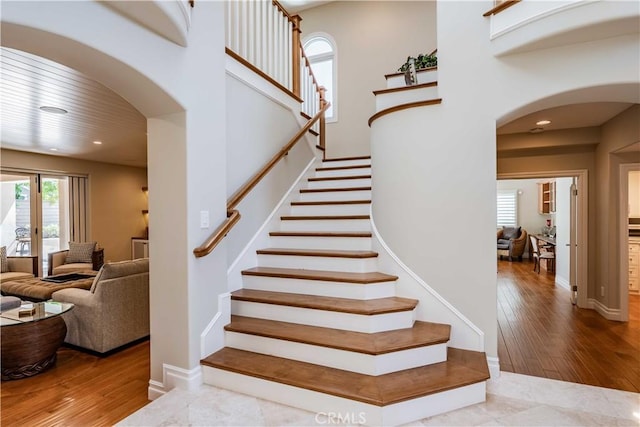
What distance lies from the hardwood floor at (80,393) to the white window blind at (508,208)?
9837mm

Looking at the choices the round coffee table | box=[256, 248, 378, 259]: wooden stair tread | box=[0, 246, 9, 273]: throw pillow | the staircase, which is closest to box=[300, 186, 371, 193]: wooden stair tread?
the staircase

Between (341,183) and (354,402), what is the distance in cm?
301

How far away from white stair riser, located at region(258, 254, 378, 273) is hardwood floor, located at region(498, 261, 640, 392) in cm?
150

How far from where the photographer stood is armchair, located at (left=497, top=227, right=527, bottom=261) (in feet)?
29.0

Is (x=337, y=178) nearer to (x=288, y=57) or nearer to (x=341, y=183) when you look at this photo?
(x=341, y=183)

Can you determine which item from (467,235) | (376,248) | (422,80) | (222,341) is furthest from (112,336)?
(422,80)

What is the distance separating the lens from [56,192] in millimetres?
6391

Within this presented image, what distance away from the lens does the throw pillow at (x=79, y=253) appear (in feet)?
19.6

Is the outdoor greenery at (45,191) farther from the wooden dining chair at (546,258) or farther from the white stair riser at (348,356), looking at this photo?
the wooden dining chair at (546,258)

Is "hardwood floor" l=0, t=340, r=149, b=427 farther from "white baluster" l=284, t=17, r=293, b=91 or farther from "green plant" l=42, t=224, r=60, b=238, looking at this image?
"green plant" l=42, t=224, r=60, b=238

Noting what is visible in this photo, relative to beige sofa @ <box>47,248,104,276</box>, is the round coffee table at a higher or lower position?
lower

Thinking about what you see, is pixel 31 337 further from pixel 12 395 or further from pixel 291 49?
pixel 291 49

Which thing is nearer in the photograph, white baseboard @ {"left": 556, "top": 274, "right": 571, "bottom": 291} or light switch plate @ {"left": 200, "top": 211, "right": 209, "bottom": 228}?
light switch plate @ {"left": 200, "top": 211, "right": 209, "bottom": 228}

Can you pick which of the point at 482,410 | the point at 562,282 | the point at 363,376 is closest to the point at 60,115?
the point at 363,376
